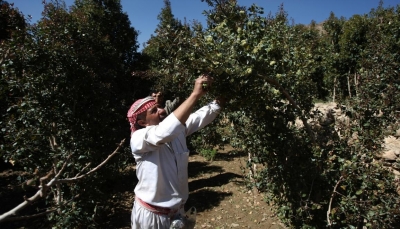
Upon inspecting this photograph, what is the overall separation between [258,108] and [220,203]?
4.72m

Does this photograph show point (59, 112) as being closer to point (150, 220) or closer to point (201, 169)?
point (150, 220)

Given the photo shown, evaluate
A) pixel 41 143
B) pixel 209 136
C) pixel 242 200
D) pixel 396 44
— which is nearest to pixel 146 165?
pixel 41 143

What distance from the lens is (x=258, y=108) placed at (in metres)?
2.57

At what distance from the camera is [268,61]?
2209mm

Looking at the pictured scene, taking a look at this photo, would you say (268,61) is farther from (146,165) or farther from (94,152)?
(94,152)

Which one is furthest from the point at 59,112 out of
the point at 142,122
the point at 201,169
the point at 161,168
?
the point at 201,169

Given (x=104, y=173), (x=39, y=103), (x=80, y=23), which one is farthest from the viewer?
(x=80, y=23)

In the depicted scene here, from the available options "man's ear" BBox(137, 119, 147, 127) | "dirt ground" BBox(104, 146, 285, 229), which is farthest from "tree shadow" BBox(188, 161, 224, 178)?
"man's ear" BBox(137, 119, 147, 127)

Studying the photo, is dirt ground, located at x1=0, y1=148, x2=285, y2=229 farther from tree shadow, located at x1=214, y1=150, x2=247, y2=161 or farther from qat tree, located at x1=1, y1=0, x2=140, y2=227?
tree shadow, located at x1=214, y1=150, x2=247, y2=161

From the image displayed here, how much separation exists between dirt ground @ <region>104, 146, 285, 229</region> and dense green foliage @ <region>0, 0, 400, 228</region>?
181 centimetres

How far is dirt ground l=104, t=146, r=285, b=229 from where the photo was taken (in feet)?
19.1

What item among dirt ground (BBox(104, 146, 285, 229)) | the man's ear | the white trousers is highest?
the man's ear

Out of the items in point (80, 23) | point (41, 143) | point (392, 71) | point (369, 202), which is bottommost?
point (369, 202)

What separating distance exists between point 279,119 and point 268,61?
680 mm
